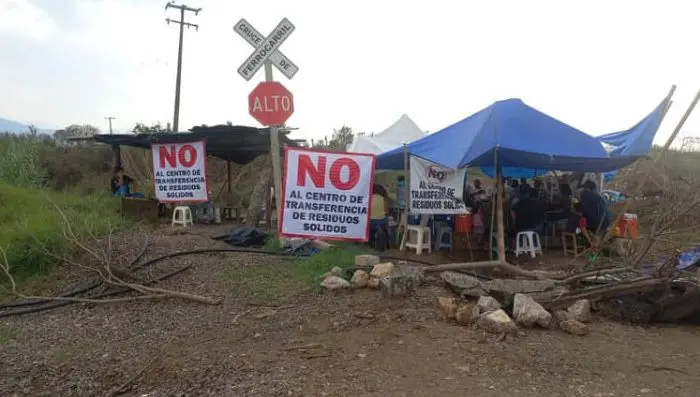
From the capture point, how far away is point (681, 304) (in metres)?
5.44

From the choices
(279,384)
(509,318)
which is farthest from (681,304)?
(279,384)

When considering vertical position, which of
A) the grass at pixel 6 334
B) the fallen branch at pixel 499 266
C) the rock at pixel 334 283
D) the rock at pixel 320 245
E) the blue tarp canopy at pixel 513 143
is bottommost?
the grass at pixel 6 334

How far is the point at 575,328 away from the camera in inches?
193

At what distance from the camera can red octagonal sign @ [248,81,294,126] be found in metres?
8.09

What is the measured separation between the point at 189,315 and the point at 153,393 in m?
1.86

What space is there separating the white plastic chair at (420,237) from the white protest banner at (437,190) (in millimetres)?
693

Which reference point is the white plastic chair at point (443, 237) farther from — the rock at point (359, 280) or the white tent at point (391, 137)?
the white tent at point (391, 137)

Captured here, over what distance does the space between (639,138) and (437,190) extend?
6005 mm

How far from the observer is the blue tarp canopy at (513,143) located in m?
8.16

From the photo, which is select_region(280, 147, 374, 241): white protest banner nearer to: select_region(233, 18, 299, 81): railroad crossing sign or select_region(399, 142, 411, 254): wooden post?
select_region(399, 142, 411, 254): wooden post

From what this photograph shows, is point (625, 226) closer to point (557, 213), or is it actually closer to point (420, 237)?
point (557, 213)

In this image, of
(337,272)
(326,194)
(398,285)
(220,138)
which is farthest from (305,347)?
(220,138)

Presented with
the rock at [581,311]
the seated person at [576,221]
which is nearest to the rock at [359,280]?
the rock at [581,311]

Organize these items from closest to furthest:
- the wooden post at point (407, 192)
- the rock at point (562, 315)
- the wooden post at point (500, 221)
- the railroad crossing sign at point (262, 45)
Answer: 1. the rock at point (562, 315)
2. the wooden post at point (500, 221)
3. the railroad crossing sign at point (262, 45)
4. the wooden post at point (407, 192)
